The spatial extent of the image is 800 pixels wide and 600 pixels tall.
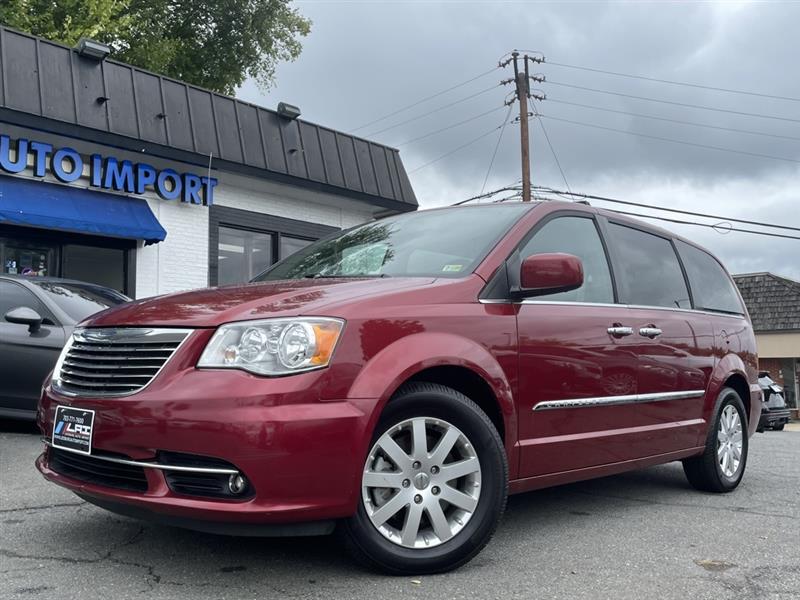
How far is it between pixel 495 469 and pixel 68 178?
28.9 ft

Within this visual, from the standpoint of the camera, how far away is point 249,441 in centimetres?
274

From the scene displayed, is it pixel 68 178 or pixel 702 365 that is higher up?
pixel 68 178

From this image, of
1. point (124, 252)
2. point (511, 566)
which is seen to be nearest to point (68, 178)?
point (124, 252)

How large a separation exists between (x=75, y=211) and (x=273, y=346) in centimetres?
819

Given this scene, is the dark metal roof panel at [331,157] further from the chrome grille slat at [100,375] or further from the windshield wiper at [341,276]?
the chrome grille slat at [100,375]

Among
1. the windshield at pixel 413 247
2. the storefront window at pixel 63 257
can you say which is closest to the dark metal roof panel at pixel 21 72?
the storefront window at pixel 63 257

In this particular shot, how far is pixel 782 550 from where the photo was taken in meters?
3.73

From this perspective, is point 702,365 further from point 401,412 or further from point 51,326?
point 51,326

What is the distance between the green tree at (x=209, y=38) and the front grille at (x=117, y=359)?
20467mm

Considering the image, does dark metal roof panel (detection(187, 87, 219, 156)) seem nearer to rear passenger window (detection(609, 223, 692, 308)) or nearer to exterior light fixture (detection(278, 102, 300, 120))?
exterior light fixture (detection(278, 102, 300, 120))

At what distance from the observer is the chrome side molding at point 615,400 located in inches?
146

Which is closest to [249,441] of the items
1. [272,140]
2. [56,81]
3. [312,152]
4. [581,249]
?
[581,249]

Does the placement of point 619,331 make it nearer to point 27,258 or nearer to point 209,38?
point 27,258

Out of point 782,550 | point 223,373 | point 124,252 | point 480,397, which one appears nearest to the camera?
point 223,373
